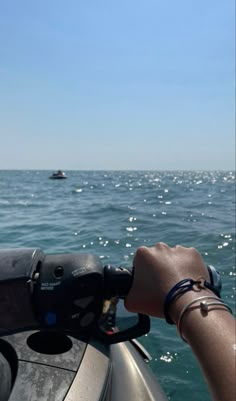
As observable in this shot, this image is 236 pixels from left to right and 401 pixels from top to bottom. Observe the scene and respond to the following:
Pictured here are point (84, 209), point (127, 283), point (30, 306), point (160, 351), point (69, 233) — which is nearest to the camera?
point (127, 283)

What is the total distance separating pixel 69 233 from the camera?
9766 millimetres

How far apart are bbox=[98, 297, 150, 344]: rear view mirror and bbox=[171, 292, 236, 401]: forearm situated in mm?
564

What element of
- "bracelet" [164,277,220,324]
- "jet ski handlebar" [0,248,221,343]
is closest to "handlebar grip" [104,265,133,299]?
"jet ski handlebar" [0,248,221,343]

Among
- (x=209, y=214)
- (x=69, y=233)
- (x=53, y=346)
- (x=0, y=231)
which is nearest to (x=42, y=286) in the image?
(x=53, y=346)

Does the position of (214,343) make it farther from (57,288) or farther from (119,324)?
(119,324)

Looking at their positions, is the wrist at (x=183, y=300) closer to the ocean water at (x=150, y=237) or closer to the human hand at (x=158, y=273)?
the human hand at (x=158, y=273)

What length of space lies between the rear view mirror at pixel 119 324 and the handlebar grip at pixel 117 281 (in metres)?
0.24

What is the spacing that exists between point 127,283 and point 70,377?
463mm

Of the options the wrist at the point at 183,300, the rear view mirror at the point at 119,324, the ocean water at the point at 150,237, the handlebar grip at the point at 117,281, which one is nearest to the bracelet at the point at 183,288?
the wrist at the point at 183,300

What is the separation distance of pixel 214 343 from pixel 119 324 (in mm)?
838

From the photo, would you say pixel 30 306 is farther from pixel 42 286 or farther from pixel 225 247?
pixel 225 247

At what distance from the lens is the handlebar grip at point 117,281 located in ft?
3.81

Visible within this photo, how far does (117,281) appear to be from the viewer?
46.9 inches

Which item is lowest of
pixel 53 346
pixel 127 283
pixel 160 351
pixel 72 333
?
pixel 160 351
